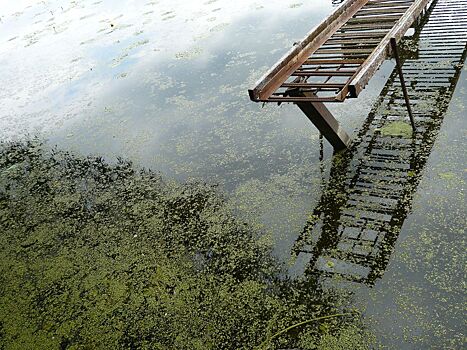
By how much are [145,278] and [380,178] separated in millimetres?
1317

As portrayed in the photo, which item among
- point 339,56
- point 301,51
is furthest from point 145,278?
point 339,56

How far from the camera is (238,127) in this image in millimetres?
2971

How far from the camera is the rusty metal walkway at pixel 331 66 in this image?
→ 1954 millimetres

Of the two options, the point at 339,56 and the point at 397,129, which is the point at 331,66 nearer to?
the point at 339,56

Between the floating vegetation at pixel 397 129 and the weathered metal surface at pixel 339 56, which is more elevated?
the weathered metal surface at pixel 339 56

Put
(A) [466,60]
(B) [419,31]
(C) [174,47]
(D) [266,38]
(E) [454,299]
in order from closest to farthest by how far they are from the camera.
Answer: (E) [454,299] → (A) [466,60] → (B) [419,31] → (D) [266,38] → (C) [174,47]

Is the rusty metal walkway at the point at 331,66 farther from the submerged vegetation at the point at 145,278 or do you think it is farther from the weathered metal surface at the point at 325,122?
the submerged vegetation at the point at 145,278

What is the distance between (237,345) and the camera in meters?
1.56

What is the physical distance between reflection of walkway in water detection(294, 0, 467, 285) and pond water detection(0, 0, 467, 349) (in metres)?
0.02

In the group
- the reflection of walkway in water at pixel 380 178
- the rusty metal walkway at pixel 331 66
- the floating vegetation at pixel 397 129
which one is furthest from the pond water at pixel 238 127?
the rusty metal walkway at pixel 331 66

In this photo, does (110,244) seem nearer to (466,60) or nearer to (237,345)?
(237,345)

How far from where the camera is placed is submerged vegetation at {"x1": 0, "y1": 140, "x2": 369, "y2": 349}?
1627 mm

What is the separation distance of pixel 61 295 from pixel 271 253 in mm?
1065

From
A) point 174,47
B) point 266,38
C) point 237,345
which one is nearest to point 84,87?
point 174,47
